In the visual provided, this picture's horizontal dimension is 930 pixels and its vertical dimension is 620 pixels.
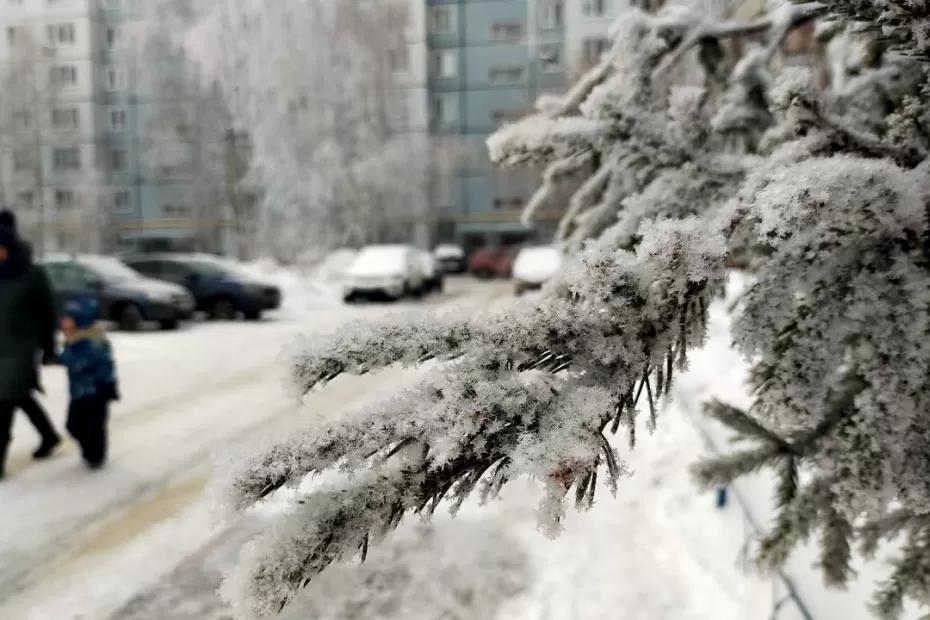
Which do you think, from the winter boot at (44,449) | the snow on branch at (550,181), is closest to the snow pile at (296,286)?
the winter boot at (44,449)

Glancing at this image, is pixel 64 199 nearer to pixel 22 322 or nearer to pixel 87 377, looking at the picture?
pixel 22 322

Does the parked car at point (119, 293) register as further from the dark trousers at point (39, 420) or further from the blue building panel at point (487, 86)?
the dark trousers at point (39, 420)

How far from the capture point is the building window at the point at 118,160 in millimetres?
31797

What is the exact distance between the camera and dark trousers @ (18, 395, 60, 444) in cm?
527

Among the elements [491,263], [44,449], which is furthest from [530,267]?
[44,449]

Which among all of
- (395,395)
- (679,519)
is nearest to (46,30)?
(679,519)

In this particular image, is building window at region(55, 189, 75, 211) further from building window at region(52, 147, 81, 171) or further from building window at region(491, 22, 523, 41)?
building window at region(491, 22, 523, 41)

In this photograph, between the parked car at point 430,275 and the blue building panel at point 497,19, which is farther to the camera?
the parked car at point 430,275

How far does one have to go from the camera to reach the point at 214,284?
50.3 feet

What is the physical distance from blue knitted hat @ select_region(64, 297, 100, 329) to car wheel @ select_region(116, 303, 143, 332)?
860 cm

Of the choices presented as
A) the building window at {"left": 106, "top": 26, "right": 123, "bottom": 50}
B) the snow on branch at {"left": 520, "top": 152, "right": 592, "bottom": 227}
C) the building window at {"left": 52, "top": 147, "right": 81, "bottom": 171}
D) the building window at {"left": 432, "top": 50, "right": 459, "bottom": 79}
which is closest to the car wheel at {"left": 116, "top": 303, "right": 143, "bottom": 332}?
the building window at {"left": 106, "top": 26, "right": 123, "bottom": 50}

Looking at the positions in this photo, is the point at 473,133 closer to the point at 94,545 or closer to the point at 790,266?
the point at 94,545

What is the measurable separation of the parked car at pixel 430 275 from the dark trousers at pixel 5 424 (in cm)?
1816

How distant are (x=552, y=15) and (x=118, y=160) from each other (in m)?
26.8
